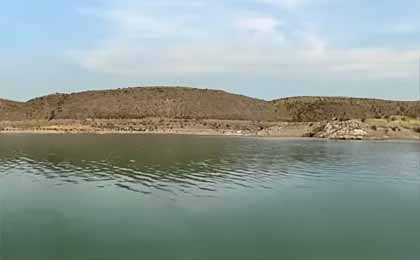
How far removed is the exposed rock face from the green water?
37005mm

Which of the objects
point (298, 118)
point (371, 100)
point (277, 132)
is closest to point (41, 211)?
point (277, 132)

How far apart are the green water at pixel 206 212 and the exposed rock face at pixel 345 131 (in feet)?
121

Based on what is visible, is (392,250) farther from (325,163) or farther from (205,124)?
(205,124)

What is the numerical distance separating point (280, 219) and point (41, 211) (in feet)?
26.8

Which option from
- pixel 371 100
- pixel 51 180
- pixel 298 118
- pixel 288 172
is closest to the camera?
pixel 51 180

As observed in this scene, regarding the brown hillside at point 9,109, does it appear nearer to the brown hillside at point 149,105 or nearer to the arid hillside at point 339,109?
the brown hillside at point 149,105

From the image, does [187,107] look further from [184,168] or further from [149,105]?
[184,168]

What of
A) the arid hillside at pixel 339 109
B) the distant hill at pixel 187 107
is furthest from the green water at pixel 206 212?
the arid hillside at pixel 339 109

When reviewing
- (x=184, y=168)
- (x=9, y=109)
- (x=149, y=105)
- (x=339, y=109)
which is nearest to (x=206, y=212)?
(x=184, y=168)

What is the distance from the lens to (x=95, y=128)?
85438 mm

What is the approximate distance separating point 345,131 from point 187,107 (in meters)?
50.3

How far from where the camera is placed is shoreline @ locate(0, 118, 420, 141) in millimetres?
65875

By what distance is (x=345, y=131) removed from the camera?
2601 inches

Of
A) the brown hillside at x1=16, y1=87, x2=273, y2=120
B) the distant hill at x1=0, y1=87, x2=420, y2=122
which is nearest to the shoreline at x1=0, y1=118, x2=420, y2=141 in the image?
the brown hillside at x1=16, y1=87, x2=273, y2=120
